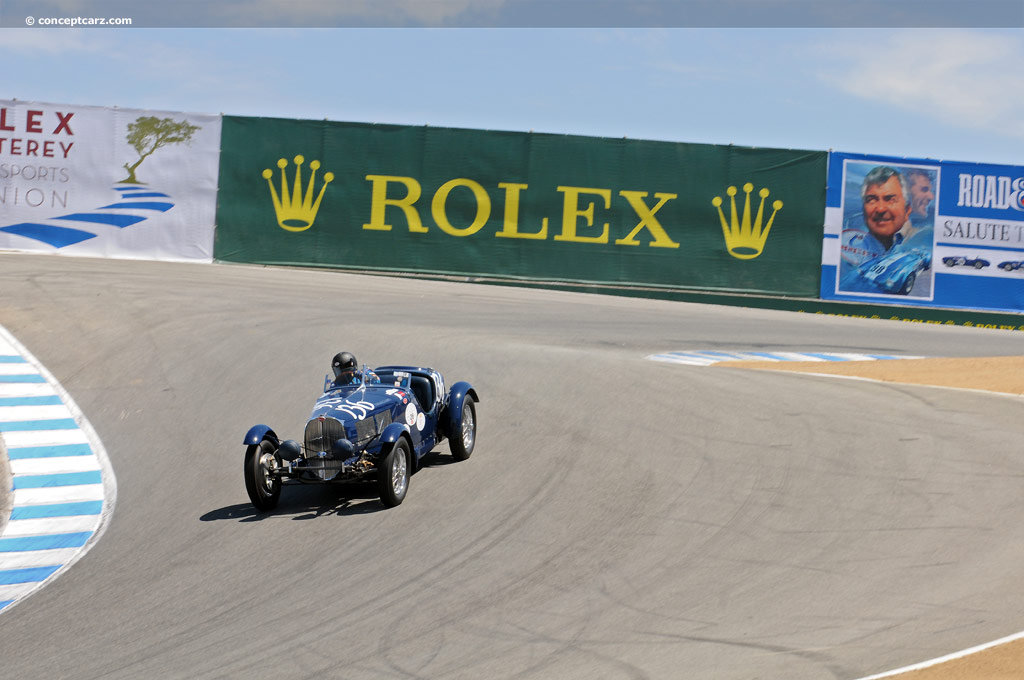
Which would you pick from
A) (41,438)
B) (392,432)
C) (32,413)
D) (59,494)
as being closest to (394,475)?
(392,432)

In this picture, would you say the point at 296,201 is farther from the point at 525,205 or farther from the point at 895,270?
the point at 895,270

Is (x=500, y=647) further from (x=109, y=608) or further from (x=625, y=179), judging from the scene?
(x=625, y=179)

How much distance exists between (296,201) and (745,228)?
11.0 meters

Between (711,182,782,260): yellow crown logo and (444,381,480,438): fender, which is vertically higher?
(711,182,782,260): yellow crown logo

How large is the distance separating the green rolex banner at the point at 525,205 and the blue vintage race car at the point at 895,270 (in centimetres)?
130

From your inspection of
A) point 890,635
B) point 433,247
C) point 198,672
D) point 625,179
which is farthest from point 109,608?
point 625,179

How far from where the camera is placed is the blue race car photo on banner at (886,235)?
80.1 ft

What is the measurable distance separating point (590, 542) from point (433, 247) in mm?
16558

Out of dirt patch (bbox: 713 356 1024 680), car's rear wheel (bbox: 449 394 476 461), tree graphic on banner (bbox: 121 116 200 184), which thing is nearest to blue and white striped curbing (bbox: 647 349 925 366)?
dirt patch (bbox: 713 356 1024 680)

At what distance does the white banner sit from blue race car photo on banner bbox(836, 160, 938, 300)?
1546 centimetres

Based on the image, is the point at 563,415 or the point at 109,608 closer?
the point at 109,608

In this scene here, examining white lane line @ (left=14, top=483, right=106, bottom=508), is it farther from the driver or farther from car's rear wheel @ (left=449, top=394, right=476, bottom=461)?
car's rear wheel @ (left=449, top=394, right=476, bottom=461)

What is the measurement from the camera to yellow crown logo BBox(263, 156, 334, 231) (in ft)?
79.6

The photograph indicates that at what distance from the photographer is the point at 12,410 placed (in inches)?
519
